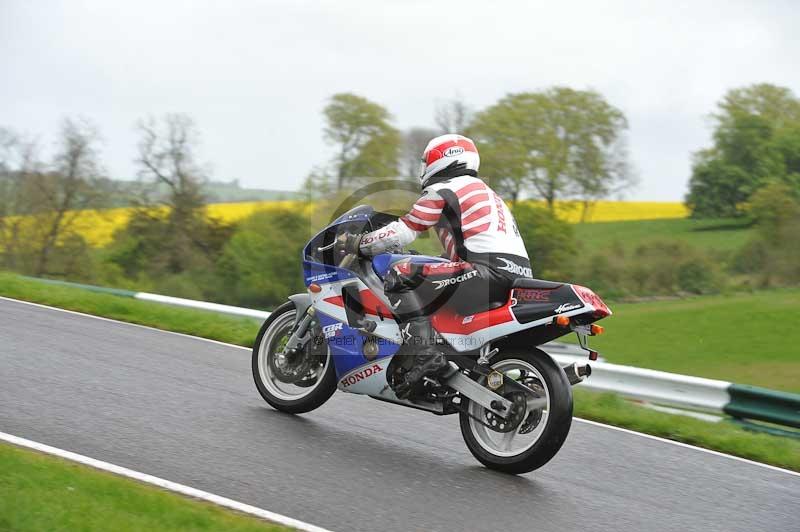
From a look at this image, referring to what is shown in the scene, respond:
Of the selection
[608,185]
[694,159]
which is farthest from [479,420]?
[694,159]

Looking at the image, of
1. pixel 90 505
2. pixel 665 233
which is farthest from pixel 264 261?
pixel 90 505

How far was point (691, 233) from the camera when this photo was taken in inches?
2076

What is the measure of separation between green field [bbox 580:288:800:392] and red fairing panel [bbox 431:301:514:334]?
21.7 meters

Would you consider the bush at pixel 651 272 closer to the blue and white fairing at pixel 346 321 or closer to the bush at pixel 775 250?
the bush at pixel 775 250

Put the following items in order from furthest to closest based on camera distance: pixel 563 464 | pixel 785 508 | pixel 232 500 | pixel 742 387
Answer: pixel 742 387, pixel 563 464, pixel 785 508, pixel 232 500

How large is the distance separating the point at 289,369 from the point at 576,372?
236cm

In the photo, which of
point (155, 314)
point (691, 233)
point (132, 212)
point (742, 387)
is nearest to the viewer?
point (742, 387)

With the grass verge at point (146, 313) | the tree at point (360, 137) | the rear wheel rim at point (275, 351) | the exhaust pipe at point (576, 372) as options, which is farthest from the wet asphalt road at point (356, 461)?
the tree at point (360, 137)

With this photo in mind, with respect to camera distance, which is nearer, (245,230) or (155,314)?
(155,314)

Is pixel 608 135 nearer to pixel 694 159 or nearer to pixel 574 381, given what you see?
pixel 694 159

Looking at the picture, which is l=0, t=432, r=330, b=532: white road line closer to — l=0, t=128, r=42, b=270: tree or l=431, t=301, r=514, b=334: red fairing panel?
l=431, t=301, r=514, b=334: red fairing panel

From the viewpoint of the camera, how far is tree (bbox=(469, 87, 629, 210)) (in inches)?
2117

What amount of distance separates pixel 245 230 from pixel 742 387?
1531 inches

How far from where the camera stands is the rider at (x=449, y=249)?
6.54 metres
